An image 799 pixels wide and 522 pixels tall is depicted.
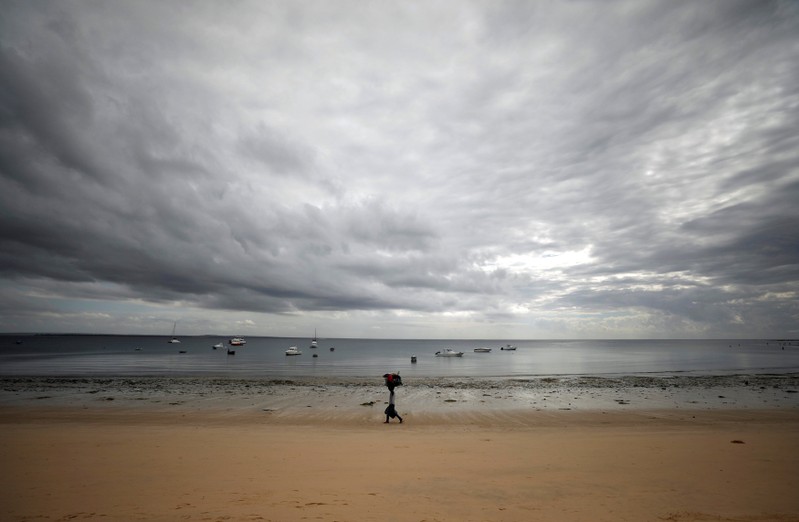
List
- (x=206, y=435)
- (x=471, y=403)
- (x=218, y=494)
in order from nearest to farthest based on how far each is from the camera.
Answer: (x=218, y=494)
(x=206, y=435)
(x=471, y=403)

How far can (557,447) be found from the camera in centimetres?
1466

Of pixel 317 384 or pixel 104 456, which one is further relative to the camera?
pixel 317 384

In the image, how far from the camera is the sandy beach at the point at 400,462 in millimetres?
8961

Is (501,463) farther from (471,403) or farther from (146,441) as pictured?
(471,403)

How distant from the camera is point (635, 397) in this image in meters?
31.2

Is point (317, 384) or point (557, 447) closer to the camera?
point (557, 447)

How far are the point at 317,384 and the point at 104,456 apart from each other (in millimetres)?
28022

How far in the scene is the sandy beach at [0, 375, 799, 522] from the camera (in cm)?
896

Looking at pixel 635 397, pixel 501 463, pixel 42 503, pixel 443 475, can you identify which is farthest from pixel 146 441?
pixel 635 397

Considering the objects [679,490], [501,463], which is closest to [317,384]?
[501,463]

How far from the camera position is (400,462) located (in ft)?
41.2

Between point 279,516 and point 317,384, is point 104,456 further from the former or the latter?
point 317,384

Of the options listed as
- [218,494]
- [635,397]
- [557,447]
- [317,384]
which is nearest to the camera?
[218,494]

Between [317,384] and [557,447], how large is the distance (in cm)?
3012
